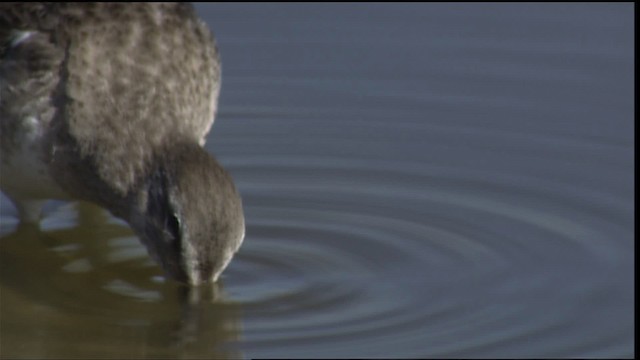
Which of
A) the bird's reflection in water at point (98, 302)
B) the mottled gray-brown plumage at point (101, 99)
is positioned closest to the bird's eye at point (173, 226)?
the mottled gray-brown plumage at point (101, 99)

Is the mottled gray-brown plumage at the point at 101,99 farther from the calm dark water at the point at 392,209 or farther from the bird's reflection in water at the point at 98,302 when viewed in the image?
the calm dark water at the point at 392,209

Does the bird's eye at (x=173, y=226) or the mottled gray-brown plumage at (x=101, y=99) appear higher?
the mottled gray-brown plumage at (x=101, y=99)

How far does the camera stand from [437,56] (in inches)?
600

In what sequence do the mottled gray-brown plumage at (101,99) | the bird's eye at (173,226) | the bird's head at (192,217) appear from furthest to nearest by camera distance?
1. the mottled gray-brown plumage at (101,99)
2. the bird's eye at (173,226)
3. the bird's head at (192,217)

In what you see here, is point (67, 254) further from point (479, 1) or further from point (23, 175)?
point (479, 1)

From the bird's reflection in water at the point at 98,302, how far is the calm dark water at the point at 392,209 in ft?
0.06

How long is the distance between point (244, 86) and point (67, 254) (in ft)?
8.62

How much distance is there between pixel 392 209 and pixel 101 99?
2029 mm

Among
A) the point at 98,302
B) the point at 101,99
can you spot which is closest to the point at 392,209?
the point at 101,99

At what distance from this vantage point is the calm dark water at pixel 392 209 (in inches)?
449

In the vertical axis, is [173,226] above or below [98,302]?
above

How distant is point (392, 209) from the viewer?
13062mm

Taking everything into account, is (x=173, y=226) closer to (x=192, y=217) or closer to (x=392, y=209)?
(x=192, y=217)

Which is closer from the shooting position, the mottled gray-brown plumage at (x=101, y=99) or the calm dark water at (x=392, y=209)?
the calm dark water at (x=392, y=209)
